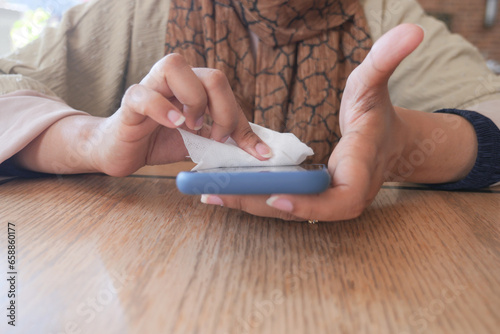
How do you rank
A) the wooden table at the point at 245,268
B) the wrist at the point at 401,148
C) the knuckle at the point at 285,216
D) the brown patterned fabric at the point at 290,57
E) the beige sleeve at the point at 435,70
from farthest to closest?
the brown patterned fabric at the point at 290,57 → the beige sleeve at the point at 435,70 → the wrist at the point at 401,148 → the knuckle at the point at 285,216 → the wooden table at the point at 245,268

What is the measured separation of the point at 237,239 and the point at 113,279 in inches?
3.9

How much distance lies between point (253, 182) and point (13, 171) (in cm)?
39

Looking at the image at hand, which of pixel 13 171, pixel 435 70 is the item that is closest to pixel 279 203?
pixel 13 171

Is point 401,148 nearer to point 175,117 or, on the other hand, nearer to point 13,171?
point 175,117

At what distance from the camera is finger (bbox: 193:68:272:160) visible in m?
0.35

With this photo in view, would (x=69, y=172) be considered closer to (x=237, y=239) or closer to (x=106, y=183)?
(x=106, y=183)

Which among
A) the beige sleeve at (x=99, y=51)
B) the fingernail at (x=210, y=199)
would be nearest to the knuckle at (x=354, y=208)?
the fingernail at (x=210, y=199)

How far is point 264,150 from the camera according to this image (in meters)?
0.35

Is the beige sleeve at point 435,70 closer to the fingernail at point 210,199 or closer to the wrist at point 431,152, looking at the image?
the wrist at point 431,152

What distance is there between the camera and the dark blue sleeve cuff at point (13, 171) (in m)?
0.46

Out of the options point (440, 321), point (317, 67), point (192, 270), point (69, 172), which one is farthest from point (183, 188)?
point (317, 67)

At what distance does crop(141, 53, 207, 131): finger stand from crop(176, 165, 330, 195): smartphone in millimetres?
117

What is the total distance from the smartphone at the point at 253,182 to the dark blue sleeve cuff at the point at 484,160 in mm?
269

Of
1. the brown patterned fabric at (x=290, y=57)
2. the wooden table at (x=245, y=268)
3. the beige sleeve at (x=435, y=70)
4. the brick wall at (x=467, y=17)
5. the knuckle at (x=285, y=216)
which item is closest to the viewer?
the wooden table at (x=245, y=268)
